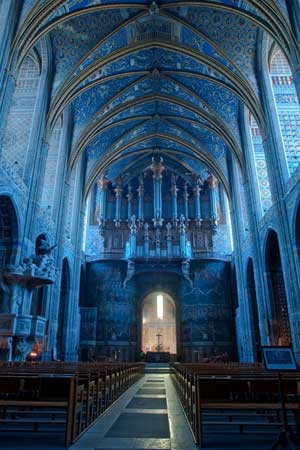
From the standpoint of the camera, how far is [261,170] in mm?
18016

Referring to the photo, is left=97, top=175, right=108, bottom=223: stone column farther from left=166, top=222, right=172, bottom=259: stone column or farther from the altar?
the altar

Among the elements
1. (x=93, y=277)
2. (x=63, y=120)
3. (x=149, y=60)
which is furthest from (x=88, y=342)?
(x=149, y=60)

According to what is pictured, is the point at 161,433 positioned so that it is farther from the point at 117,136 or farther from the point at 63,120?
the point at 117,136

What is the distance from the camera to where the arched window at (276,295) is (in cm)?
1476

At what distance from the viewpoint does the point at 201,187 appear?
27.7m

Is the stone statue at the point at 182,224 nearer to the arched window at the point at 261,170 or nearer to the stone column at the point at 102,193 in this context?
the stone column at the point at 102,193

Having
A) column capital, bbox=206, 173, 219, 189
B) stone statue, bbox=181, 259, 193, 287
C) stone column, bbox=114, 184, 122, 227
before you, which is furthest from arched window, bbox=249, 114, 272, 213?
stone column, bbox=114, 184, 122, 227

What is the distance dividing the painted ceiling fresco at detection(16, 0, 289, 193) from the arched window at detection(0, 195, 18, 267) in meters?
5.13

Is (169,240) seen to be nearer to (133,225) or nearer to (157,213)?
(157,213)

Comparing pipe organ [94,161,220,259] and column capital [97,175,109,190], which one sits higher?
column capital [97,175,109,190]

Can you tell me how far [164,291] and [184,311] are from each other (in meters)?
2.46

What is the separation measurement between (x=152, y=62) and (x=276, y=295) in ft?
47.0

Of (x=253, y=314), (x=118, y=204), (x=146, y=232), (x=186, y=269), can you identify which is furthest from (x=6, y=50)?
(x=253, y=314)

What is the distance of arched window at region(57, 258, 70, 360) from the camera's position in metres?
18.1
